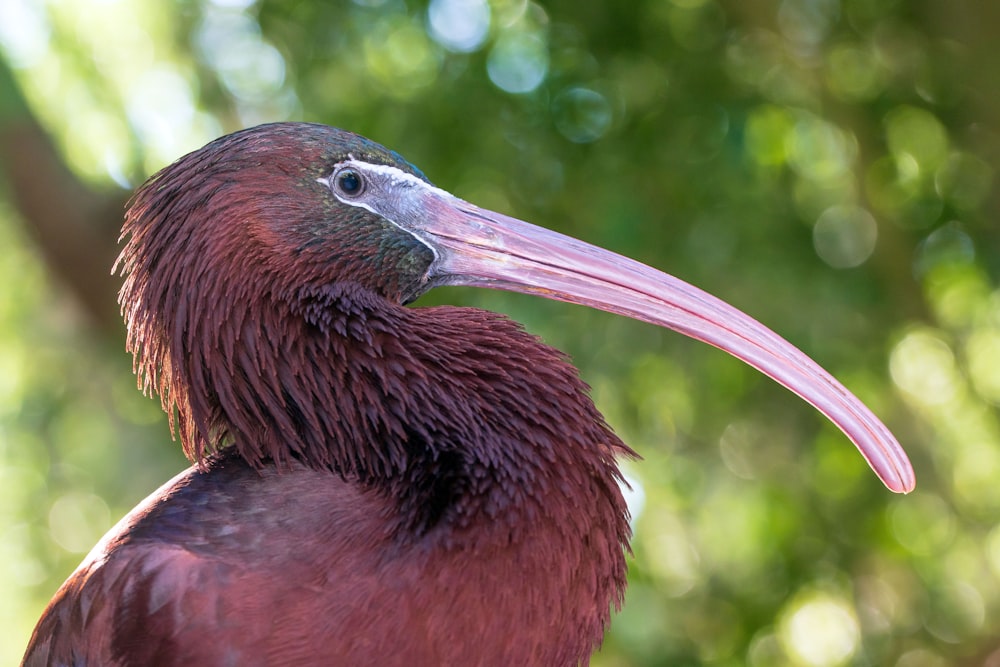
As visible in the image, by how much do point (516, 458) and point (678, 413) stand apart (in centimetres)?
325

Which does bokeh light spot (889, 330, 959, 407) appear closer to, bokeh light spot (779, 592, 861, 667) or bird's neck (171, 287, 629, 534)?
bokeh light spot (779, 592, 861, 667)

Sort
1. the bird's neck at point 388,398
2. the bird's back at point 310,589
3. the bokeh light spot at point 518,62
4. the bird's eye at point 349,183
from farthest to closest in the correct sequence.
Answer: the bokeh light spot at point 518,62 → the bird's eye at point 349,183 → the bird's neck at point 388,398 → the bird's back at point 310,589

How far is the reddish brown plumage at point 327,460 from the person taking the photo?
2.14 meters

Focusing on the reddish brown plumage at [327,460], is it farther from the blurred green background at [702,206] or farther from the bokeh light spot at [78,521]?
the bokeh light spot at [78,521]

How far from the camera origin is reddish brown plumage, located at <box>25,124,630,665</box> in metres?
2.14

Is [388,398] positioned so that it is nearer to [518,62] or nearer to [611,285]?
[611,285]

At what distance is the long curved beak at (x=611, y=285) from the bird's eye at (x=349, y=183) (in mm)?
62

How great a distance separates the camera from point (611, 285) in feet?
8.13

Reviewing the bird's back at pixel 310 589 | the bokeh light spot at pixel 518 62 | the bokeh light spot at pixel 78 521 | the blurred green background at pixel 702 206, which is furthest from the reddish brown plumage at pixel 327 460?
the bokeh light spot at pixel 78 521

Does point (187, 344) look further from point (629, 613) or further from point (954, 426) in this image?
point (954, 426)

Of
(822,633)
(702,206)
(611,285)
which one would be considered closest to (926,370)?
(822,633)

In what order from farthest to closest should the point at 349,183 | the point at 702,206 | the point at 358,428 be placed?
the point at 702,206 → the point at 349,183 → the point at 358,428

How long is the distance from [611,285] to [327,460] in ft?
2.17

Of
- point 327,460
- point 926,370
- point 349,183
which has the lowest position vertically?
point 327,460
